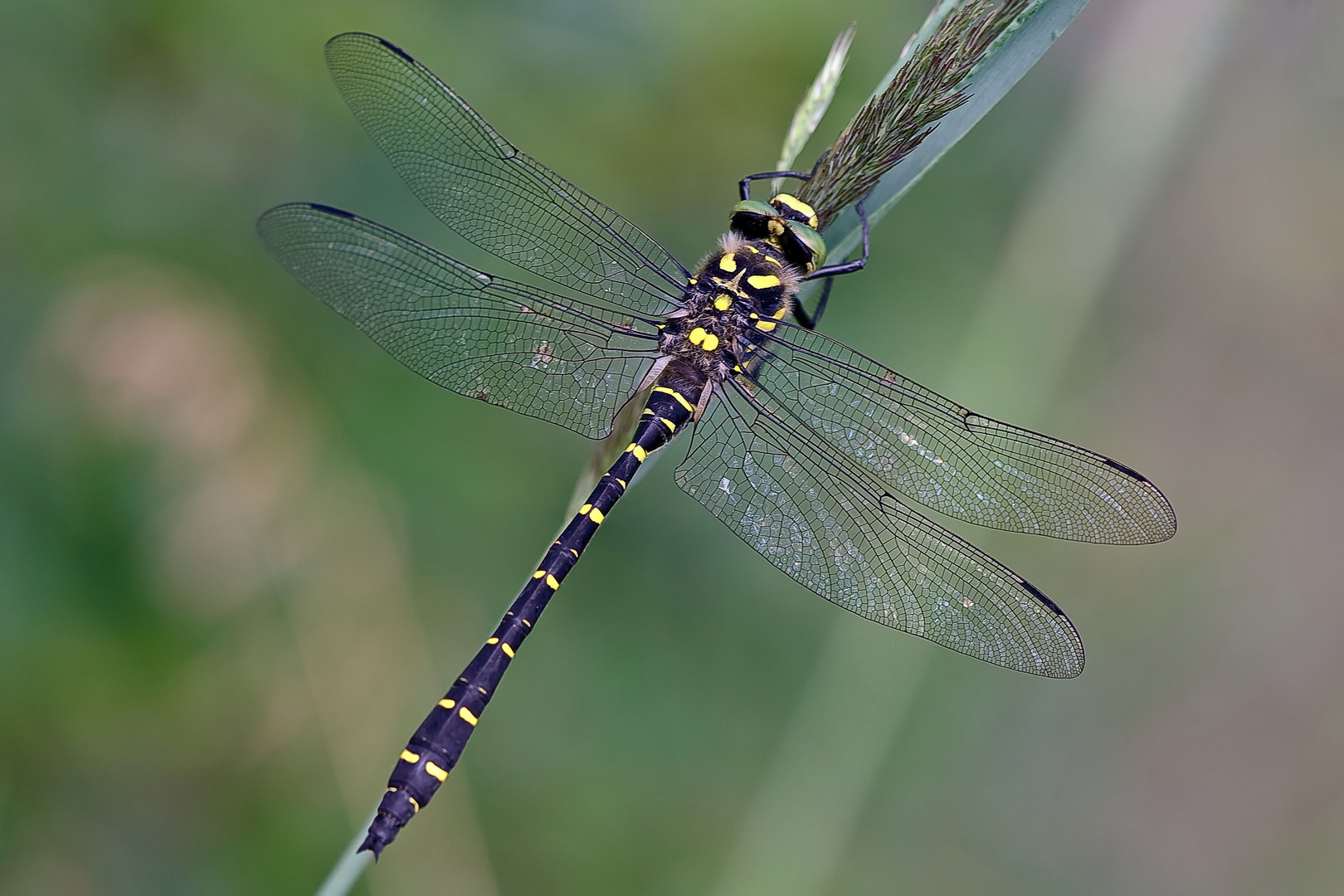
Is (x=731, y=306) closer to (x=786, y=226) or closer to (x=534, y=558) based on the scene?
(x=786, y=226)

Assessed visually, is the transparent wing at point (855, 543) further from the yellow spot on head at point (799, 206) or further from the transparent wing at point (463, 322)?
the yellow spot on head at point (799, 206)

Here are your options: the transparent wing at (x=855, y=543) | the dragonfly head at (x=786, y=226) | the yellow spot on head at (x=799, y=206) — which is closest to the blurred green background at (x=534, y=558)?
the transparent wing at (x=855, y=543)

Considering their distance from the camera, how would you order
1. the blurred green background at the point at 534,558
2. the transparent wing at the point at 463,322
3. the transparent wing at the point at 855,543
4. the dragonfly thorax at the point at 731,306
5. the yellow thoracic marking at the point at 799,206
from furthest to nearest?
the blurred green background at the point at 534,558 → the dragonfly thorax at the point at 731,306 → the transparent wing at the point at 463,322 → the yellow thoracic marking at the point at 799,206 → the transparent wing at the point at 855,543

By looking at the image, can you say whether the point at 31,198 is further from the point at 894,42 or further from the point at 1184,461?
the point at 1184,461

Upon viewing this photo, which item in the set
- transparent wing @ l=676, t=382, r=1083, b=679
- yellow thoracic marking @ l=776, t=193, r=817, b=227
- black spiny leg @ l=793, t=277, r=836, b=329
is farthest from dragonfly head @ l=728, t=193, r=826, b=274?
transparent wing @ l=676, t=382, r=1083, b=679

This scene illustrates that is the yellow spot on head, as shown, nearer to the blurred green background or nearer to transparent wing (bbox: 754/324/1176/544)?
transparent wing (bbox: 754/324/1176/544)

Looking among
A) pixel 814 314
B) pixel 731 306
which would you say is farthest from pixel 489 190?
pixel 814 314

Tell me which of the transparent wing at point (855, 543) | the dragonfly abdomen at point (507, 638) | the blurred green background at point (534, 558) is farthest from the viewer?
the blurred green background at point (534, 558)
